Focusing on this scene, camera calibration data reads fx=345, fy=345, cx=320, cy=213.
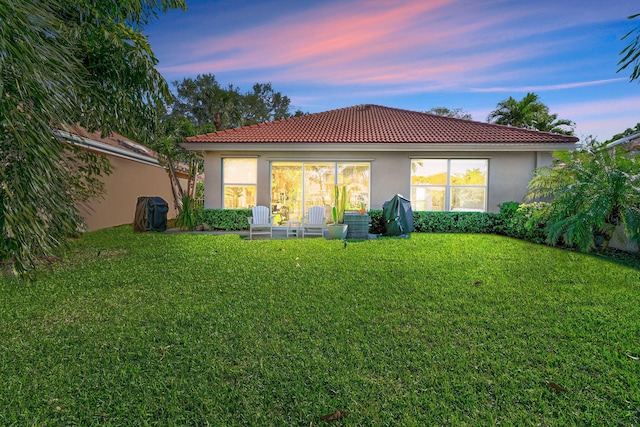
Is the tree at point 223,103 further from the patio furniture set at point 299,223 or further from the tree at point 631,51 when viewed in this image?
the tree at point 631,51

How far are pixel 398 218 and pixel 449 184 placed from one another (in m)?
3.18

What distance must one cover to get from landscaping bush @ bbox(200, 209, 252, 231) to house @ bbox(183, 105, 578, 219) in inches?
29.4

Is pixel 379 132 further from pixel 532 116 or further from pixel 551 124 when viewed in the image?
pixel 551 124

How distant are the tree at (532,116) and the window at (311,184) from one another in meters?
13.8

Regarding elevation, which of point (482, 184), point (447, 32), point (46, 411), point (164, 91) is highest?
point (447, 32)

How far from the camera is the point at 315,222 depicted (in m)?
10.7

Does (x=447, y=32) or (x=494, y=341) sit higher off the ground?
(x=447, y=32)

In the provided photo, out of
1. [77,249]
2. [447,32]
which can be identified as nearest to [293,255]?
[77,249]

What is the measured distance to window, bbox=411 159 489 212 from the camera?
12.1 metres

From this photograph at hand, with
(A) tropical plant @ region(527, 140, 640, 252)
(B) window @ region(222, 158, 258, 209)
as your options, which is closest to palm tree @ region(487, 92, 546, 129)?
(A) tropical plant @ region(527, 140, 640, 252)

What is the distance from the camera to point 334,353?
311 cm

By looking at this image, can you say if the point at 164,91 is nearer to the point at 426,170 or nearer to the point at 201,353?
the point at 201,353

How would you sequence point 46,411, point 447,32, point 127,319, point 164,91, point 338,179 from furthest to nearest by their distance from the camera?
point 338,179, point 447,32, point 164,91, point 127,319, point 46,411

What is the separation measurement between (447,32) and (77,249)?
41.1 feet
